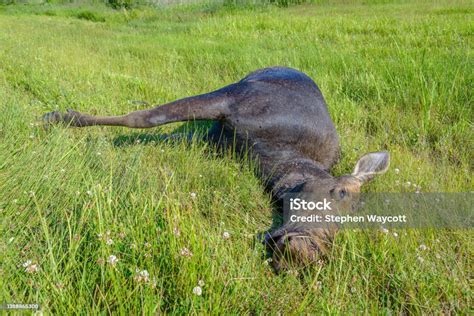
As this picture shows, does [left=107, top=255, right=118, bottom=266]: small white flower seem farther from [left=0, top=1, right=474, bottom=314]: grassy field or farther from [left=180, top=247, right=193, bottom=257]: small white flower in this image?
[left=180, top=247, right=193, bottom=257]: small white flower

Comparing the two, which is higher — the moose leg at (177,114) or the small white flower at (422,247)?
the moose leg at (177,114)

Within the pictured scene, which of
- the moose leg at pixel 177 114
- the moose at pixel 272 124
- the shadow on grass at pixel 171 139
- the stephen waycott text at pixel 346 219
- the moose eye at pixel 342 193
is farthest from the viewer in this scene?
the moose leg at pixel 177 114

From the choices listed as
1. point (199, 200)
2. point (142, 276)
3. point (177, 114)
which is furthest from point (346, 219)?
point (177, 114)

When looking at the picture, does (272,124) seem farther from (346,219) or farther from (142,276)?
(142,276)

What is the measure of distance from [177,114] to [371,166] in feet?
4.97

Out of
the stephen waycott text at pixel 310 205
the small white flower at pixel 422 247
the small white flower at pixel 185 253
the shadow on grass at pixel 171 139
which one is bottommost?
the small white flower at pixel 422 247

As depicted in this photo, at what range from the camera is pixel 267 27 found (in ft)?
32.5

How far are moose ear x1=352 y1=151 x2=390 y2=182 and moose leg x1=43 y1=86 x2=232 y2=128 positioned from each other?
110cm

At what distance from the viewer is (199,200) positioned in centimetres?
245

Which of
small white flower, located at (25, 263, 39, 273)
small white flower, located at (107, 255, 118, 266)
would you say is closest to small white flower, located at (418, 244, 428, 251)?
small white flower, located at (107, 255, 118, 266)

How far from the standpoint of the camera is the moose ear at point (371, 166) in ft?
8.92

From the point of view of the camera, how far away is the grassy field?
156 cm

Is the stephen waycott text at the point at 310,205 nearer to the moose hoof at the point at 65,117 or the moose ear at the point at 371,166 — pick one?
the moose ear at the point at 371,166

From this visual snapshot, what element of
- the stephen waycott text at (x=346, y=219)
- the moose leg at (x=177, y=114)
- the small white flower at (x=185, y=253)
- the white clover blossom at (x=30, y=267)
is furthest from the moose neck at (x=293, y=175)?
the white clover blossom at (x=30, y=267)
